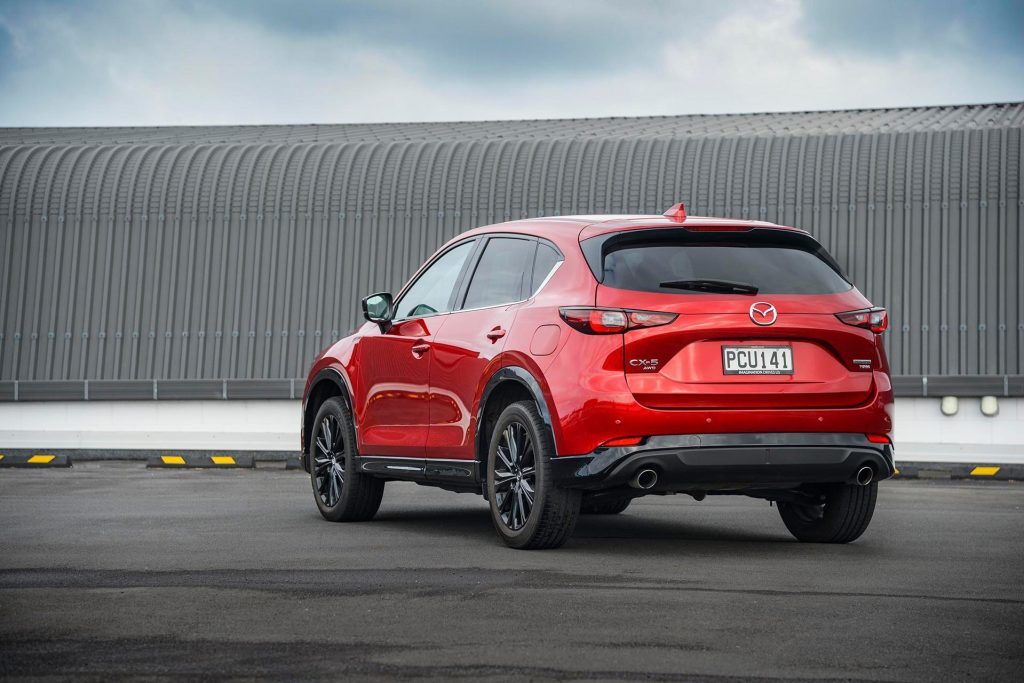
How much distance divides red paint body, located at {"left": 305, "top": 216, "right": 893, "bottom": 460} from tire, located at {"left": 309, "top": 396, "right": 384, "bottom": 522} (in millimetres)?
1671

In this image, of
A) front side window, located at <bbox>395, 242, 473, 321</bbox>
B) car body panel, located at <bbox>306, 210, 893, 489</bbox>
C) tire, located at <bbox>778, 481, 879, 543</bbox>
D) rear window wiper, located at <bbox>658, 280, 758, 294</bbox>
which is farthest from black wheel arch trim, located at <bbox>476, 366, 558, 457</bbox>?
tire, located at <bbox>778, 481, 879, 543</bbox>

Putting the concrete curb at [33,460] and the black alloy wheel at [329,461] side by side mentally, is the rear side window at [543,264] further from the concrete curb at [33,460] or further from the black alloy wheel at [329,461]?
the concrete curb at [33,460]

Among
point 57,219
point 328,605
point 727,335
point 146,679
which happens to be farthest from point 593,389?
point 57,219

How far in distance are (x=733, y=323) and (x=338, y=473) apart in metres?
3.71

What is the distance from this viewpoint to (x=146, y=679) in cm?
482

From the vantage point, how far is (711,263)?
8.18m

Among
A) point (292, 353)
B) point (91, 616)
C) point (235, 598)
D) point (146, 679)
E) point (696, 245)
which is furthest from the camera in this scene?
point (292, 353)

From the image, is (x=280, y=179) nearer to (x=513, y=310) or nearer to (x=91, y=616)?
(x=513, y=310)

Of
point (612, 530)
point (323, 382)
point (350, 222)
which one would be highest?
point (350, 222)

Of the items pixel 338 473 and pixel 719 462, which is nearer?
pixel 719 462

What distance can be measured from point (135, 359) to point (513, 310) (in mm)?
16748

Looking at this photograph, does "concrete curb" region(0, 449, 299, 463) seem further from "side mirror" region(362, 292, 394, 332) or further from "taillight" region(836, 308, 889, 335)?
"taillight" region(836, 308, 889, 335)

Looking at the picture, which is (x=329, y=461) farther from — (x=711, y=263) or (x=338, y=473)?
(x=711, y=263)

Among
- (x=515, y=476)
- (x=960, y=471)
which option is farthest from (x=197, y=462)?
(x=515, y=476)
